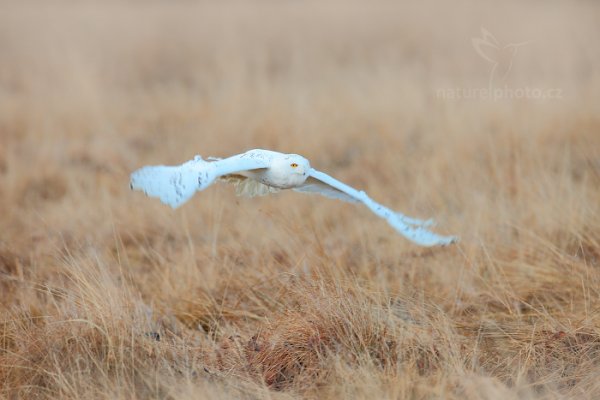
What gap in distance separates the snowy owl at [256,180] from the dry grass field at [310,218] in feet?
1.09

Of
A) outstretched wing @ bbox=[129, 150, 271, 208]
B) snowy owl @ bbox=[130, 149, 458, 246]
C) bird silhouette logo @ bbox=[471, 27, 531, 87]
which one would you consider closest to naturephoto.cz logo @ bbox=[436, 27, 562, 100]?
bird silhouette logo @ bbox=[471, 27, 531, 87]

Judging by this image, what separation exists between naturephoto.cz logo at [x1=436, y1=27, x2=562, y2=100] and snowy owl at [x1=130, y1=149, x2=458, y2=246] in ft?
11.3

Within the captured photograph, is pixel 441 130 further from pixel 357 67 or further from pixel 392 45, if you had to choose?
pixel 392 45

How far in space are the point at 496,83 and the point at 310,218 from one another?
2.97 metres

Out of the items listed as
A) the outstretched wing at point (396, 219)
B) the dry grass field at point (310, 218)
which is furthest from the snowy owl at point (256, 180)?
the dry grass field at point (310, 218)

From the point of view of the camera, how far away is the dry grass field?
320cm

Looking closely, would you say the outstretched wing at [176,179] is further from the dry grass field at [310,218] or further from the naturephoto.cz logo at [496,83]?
the naturephoto.cz logo at [496,83]

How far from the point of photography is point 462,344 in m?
3.38

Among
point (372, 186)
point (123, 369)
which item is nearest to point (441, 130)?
point (372, 186)

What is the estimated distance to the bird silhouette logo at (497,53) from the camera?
294 inches

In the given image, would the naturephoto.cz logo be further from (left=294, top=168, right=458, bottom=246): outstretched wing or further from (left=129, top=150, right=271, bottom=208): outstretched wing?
(left=129, top=150, right=271, bottom=208): outstretched wing

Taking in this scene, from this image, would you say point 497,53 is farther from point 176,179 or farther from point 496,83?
point 176,179

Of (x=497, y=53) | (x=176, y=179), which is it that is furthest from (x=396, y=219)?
(x=497, y=53)

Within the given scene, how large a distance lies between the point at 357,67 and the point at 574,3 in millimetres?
2861
